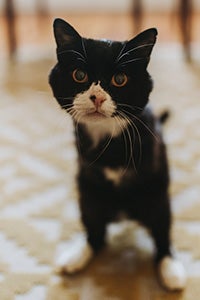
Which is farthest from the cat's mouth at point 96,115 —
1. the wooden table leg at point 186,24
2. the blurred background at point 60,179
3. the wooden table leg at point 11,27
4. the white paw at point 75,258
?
the wooden table leg at point 11,27

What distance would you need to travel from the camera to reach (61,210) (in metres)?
1.41

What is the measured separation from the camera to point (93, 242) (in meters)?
1.26

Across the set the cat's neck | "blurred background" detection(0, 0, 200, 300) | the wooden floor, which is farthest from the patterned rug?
the wooden floor

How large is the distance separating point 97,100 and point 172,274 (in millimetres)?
446

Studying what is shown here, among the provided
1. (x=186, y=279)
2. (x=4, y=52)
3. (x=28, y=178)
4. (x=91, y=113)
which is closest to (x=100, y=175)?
(x=91, y=113)

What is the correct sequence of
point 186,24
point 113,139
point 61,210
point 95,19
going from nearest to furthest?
point 113,139 → point 61,210 → point 186,24 → point 95,19

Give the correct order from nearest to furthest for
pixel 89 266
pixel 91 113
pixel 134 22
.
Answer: pixel 91 113 < pixel 89 266 < pixel 134 22

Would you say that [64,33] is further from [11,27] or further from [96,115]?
[11,27]

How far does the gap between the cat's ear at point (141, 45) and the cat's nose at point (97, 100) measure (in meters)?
0.11

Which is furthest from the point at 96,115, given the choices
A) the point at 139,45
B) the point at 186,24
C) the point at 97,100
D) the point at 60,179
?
the point at 186,24

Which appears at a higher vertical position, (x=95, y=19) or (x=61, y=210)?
(x=95, y=19)

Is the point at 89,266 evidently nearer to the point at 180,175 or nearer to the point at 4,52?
the point at 180,175

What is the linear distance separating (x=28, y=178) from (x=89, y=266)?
430 millimetres

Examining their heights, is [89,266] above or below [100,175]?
below
